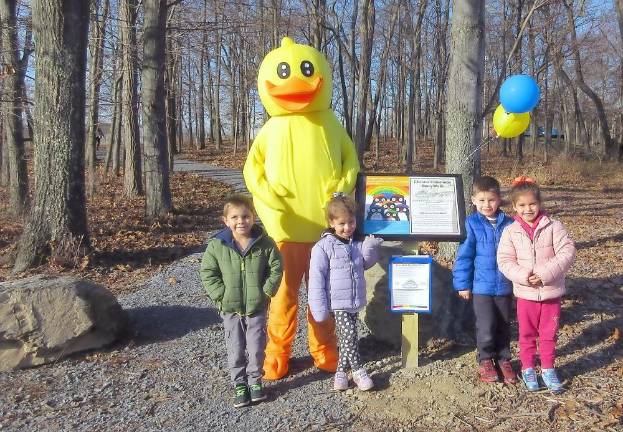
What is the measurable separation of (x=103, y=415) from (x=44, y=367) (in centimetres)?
99

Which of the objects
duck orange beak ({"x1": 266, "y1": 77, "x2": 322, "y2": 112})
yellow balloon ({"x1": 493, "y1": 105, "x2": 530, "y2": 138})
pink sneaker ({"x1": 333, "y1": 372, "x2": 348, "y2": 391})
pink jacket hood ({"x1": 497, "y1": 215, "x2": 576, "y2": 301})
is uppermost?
duck orange beak ({"x1": 266, "y1": 77, "x2": 322, "y2": 112})

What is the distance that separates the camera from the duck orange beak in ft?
12.6

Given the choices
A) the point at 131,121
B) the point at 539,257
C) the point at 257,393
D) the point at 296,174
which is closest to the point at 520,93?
the point at 539,257

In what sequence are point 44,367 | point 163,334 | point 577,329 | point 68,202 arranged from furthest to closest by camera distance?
point 68,202
point 163,334
point 577,329
point 44,367

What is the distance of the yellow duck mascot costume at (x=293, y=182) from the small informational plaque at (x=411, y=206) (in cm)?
22

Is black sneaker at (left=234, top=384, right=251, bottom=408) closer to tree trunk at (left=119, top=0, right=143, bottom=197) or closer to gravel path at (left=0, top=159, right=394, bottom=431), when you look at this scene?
gravel path at (left=0, top=159, right=394, bottom=431)

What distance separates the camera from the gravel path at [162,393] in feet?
10.7

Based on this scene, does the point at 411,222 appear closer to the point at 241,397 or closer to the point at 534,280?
the point at 534,280

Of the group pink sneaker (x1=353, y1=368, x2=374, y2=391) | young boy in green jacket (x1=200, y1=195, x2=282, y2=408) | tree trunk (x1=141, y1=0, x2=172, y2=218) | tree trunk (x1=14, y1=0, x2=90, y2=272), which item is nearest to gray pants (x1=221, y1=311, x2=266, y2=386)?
young boy in green jacket (x1=200, y1=195, x2=282, y2=408)

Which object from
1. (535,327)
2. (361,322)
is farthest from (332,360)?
(535,327)

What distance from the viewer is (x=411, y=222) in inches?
146

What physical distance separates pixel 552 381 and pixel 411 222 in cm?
134

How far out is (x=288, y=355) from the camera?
12.7ft

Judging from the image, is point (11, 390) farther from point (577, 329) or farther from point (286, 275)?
point (577, 329)
